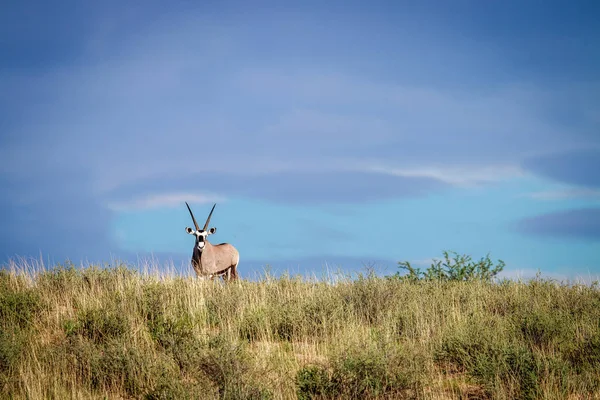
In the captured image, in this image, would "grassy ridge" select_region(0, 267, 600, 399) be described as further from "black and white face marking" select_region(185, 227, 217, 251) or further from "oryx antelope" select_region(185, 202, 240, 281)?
"oryx antelope" select_region(185, 202, 240, 281)

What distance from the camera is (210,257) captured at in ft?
73.5

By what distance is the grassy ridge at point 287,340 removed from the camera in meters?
8.05

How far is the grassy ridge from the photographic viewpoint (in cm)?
805

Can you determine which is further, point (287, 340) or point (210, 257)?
point (210, 257)

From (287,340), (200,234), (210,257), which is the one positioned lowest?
(287,340)

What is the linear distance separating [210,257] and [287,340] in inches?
472

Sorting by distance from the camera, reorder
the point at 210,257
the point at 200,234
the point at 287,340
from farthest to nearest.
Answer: the point at 210,257 → the point at 200,234 → the point at 287,340

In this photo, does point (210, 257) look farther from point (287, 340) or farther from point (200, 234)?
point (287, 340)

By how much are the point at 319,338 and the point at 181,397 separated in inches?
147

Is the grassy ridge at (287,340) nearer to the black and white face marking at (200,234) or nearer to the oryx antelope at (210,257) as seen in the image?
the black and white face marking at (200,234)

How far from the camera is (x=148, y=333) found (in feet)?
34.1

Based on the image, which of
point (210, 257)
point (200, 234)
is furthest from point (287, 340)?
point (210, 257)

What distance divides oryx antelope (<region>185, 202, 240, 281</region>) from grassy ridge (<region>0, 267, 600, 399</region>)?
628 centimetres

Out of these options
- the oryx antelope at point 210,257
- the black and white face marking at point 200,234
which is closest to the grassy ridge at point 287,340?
the black and white face marking at point 200,234
